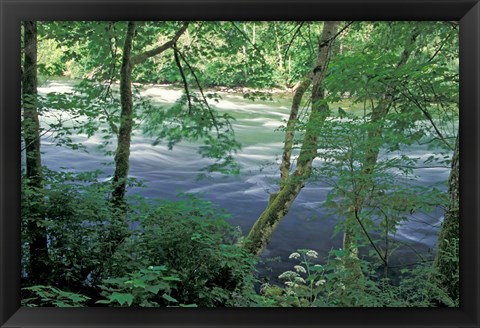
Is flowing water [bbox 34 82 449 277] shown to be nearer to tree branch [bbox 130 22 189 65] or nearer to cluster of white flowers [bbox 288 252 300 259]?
cluster of white flowers [bbox 288 252 300 259]

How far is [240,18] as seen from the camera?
1.91m

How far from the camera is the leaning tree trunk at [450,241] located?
2.43 metres

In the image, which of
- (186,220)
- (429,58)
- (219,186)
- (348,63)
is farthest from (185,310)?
(429,58)

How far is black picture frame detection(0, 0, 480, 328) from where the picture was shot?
6.12 feet

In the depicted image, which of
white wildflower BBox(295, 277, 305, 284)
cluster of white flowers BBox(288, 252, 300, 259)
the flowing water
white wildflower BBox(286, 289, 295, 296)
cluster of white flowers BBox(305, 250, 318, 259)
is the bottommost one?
white wildflower BBox(286, 289, 295, 296)

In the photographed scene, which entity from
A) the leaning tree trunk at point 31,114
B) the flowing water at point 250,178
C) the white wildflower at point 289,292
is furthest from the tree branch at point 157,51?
the white wildflower at point 289,292

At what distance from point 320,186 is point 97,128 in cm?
151

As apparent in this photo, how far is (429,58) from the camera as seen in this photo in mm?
2773

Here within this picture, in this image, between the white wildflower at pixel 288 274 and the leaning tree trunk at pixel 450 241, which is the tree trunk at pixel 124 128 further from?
the leaning tree trunk at pixel 450 241

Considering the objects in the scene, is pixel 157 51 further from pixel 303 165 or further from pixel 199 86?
pixel 303 165

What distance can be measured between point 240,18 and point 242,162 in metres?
1.18

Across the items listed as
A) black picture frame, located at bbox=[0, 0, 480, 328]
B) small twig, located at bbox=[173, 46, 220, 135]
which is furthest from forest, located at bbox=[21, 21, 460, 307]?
black picture frame, located at bbox=[0, 0, 480, 328]

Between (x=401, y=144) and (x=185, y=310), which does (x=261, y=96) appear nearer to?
(x=401, y=144)

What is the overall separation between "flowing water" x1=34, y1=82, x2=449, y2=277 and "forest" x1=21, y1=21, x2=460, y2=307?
0.01 metres
